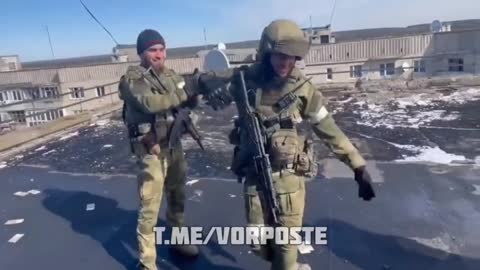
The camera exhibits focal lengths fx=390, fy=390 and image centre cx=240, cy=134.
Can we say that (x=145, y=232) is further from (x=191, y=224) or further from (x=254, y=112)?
(x=254, y=112)

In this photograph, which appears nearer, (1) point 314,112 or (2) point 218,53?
(1) point 314,112

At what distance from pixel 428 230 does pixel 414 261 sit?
1.96 feet

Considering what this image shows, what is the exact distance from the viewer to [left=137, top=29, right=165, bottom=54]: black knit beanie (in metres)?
3.06

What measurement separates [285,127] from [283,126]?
0.05 ft

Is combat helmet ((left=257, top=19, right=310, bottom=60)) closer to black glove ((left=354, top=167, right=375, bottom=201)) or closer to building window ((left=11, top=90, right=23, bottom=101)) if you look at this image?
black glove ((left=354, top=167, right=375, bottom=201))

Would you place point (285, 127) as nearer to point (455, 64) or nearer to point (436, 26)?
point (436, 26)

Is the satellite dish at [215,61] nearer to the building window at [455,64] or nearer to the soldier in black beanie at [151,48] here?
the soldier in black beanie at [151,48]

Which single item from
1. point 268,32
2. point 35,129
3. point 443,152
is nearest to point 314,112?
point 268,32

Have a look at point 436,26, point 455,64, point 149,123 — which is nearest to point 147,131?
point 149,123

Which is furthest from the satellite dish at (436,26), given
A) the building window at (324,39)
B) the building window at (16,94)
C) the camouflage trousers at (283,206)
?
the building window at (16,94)

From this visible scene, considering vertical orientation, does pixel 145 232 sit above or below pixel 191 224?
above

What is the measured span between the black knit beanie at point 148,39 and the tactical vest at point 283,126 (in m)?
0.94

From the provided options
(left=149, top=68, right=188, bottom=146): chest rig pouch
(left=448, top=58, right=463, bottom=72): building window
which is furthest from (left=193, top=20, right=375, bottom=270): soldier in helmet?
(left=448, top=58, right=463, bottom=72): building window

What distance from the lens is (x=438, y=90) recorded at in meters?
11.3
